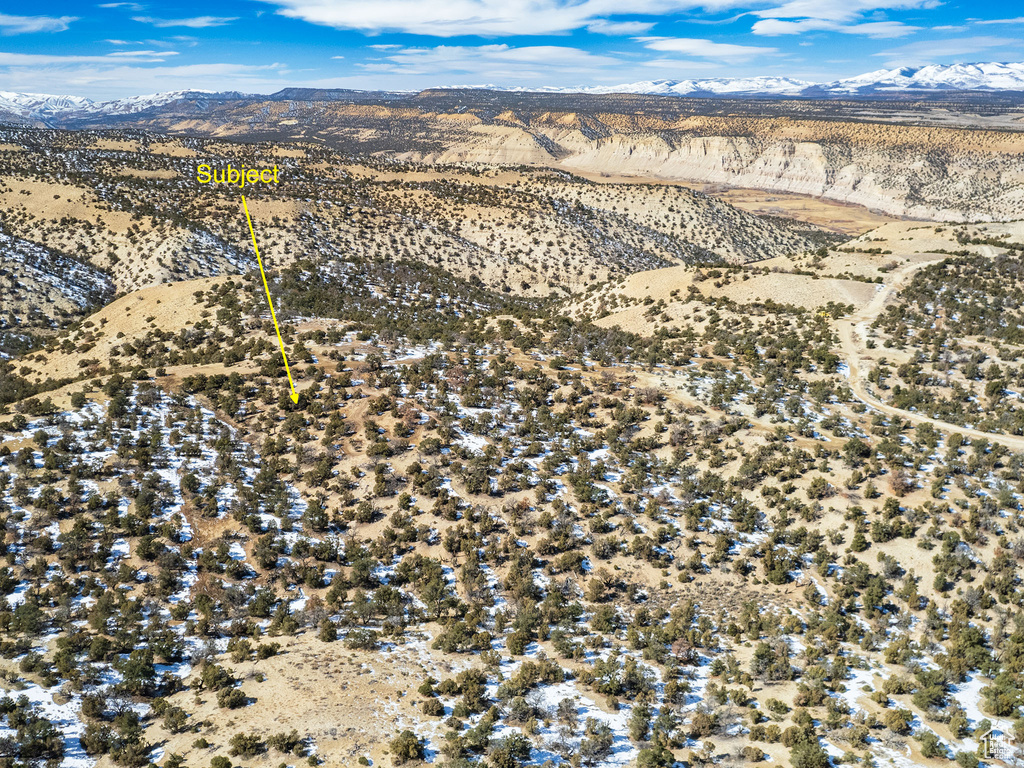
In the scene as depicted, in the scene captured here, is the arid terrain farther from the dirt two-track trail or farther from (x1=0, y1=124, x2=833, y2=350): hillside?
(x1=0, y1=124, x2=833, y2=350): hillside

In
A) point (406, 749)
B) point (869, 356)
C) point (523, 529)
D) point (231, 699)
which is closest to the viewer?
point (406, 749)

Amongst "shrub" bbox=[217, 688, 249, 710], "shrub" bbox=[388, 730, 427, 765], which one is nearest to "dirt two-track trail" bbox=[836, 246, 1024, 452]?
"shrub" bbox=[388, 730, 427, 765]

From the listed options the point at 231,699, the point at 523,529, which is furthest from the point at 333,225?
the point at 231,699

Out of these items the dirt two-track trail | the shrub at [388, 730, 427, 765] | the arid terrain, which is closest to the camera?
the shrub at [388, 730, 427, 765]

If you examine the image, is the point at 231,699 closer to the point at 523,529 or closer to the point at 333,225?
the point at 523,529

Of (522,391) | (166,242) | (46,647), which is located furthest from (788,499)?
(166,242)

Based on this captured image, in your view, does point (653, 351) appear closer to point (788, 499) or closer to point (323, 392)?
point (788, 499)
